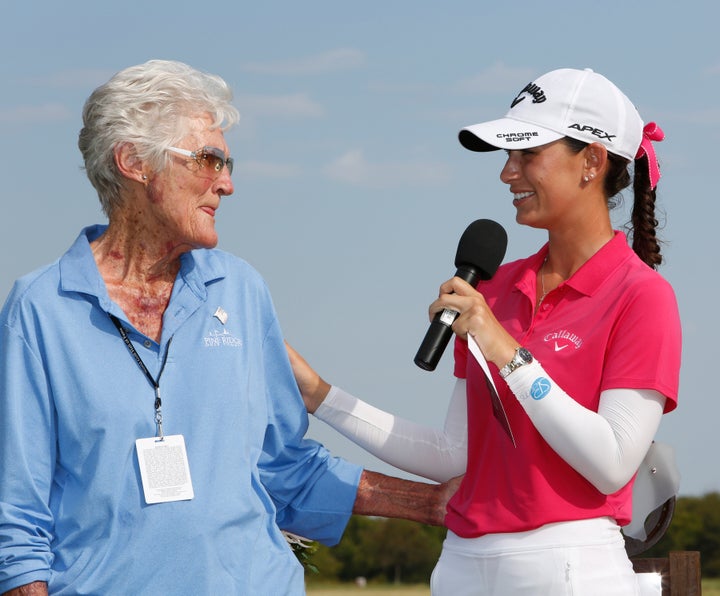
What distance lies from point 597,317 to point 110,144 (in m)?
1.59

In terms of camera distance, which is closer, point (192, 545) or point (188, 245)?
point (192, 545)

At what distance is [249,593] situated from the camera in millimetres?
3201

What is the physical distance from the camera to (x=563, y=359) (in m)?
3.39

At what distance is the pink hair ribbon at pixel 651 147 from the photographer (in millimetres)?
3748

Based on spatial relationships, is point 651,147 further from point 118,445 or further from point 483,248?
point 118,445

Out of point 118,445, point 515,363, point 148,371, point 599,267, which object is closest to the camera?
point 118,445

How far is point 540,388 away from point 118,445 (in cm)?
123

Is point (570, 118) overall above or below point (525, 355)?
above

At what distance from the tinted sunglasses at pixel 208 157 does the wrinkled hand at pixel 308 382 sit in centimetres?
71

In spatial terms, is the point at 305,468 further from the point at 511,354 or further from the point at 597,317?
the point at 597,317

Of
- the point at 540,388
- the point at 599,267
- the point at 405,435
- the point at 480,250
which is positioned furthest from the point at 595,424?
the point at 405,435

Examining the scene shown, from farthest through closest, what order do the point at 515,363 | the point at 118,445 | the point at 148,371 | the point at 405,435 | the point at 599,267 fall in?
the point at 405,435, the point at 599,267, the point at 515,363, the point at 148,371, the point at 118,445

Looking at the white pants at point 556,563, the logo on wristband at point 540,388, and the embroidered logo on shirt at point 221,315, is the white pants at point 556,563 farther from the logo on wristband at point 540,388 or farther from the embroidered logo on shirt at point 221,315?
the embroidered logo on shirt at point 221,315

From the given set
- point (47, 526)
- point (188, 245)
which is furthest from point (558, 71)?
point (47, 526)
